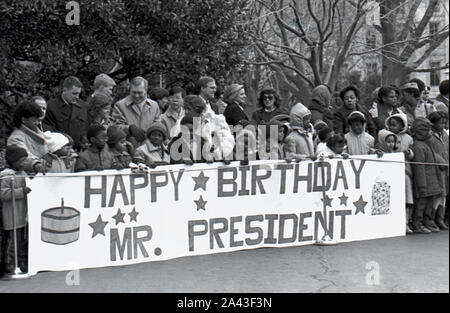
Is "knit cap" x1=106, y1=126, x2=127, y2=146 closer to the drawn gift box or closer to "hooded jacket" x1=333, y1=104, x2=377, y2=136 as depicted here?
the drawn gift box

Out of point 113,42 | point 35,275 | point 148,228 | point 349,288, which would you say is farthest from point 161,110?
point 349,288

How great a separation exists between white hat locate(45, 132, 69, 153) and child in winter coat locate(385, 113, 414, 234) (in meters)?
4.61

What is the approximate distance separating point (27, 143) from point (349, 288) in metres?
3.75

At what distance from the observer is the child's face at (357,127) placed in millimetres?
10305

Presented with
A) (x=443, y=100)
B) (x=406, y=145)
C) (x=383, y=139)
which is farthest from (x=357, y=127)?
(x=443, y=100)

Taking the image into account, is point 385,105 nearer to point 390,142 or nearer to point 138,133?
point 390,142

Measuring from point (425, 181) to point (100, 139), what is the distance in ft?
14.7

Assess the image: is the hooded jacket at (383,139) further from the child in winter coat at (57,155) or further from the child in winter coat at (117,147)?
the child in winter coat at (57,155)

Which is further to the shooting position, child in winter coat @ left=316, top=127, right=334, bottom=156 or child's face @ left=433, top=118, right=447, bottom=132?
child's face @ left=433, top=118, right=447, bottom=132

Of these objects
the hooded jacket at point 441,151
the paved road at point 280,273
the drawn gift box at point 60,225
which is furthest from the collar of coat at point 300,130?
the drawn gift box at point 60,225

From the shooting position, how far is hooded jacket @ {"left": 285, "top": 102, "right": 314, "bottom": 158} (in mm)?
9969

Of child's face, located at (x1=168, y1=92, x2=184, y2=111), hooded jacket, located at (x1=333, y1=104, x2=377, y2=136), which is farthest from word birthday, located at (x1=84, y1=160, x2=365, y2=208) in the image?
child's face, located at (x1=168, y1=92, x2=184, y2=111)

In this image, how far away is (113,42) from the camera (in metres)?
11.7

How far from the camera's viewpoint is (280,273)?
7801mm
